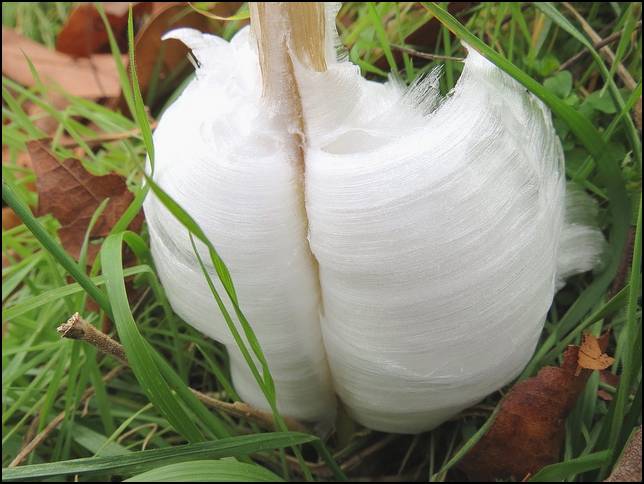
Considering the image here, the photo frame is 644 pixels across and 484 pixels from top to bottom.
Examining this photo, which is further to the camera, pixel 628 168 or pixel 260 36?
pixel 628 168

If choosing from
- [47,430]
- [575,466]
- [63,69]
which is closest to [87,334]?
[47,430]

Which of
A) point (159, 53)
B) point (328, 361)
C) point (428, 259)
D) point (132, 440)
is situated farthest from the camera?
point (159, 53)

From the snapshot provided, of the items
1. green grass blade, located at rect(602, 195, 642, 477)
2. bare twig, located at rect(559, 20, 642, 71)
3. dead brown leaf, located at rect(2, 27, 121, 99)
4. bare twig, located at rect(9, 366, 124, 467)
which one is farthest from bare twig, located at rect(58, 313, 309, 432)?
dead brown leaf, located at rect(2, 27, 121, 99)

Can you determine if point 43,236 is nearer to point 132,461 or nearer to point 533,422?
point 132,461

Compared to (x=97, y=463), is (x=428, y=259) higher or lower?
higher

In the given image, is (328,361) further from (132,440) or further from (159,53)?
(159,53)

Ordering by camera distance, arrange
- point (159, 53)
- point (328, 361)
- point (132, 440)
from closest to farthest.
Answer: point (328, 361)
point (132, 440)
point (159, 53)

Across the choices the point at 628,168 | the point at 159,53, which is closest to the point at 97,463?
the point at 628,168
